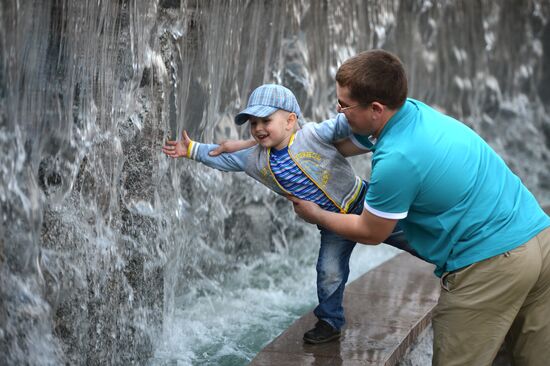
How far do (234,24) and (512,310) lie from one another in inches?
122

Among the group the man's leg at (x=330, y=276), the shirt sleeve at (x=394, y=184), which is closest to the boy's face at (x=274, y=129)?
the man's leg at (x=330, y=276)

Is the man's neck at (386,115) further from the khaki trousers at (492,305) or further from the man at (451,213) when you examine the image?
the khaki trousers at (492,305)

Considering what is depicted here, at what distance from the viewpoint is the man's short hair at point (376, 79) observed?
130 inches

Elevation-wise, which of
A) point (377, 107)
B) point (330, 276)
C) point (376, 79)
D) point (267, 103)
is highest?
point (376, 79)

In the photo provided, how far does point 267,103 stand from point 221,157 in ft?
1.11

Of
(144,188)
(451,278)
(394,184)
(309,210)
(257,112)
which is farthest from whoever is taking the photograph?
(144,188)

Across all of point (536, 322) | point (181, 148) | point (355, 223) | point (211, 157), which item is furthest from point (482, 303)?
point (181, 148)

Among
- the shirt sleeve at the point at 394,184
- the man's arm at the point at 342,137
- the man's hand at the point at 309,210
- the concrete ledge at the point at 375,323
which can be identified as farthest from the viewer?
the concrete ledge at the point at 375,323

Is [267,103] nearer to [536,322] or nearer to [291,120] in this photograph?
[291,120]

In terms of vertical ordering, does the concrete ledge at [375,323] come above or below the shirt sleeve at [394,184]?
below

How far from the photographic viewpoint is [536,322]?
11.6ft

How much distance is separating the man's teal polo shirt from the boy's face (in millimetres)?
668

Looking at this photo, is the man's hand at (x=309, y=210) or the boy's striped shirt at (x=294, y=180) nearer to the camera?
the man's hand at (x=309, y=210)

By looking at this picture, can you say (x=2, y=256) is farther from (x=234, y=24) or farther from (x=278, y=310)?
(x=234, y=24)
